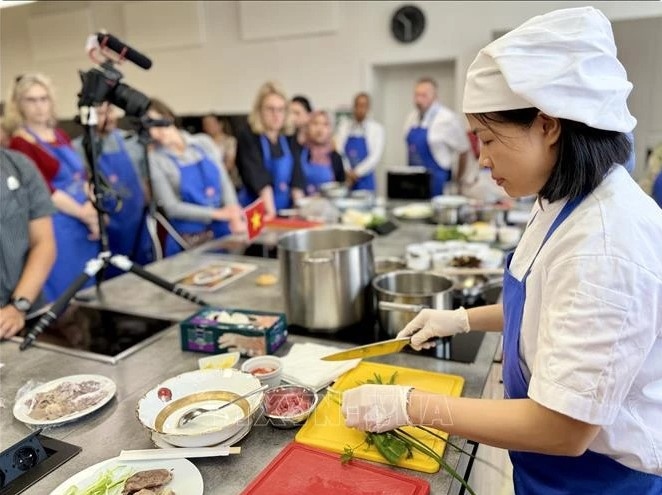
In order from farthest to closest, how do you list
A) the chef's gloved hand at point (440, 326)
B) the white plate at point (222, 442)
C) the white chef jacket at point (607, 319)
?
1. the chef's gloved hand at point (440, 326)
2. the white plate at point (222, 442)
3. the white chef jacket at point (607, 319)

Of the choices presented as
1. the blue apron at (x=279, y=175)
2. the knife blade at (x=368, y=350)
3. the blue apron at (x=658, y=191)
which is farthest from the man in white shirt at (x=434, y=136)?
the knife blade at (x=368, y=350)

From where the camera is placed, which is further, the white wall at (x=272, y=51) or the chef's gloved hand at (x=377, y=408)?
the white wall at (x=272, y=51)

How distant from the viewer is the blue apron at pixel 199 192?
303cm

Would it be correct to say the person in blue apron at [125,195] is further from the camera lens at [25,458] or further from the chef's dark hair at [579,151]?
the chef's dark hair at [579,151]

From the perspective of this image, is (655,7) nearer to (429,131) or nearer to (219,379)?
(429,131)

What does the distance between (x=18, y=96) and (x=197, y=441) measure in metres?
2.76

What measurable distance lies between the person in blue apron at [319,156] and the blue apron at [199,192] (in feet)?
2.92

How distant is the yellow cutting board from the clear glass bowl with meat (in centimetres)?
2


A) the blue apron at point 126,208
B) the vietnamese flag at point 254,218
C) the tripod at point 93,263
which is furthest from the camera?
the blue apron at point 126,208

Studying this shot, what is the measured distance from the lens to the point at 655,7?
458 centimetres

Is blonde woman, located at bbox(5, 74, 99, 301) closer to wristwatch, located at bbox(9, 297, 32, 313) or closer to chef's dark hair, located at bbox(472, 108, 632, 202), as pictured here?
wristwatch, located at bbox(9, 297, 32, 313)

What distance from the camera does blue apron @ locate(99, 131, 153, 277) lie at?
3.33m

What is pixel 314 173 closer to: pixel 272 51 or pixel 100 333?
pixel 100 333

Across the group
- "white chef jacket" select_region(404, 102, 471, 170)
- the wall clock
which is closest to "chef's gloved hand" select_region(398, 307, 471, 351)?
"white chef jacket" select_region(404, 102, 471, 170)
